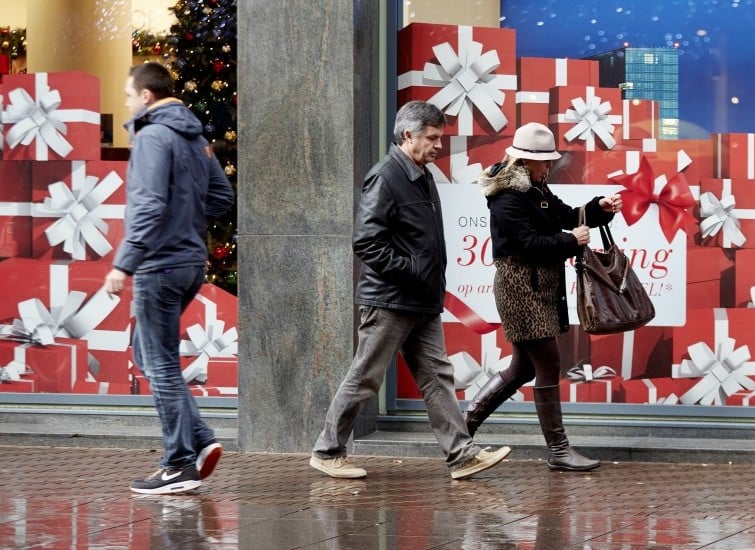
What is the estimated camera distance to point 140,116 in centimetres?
744

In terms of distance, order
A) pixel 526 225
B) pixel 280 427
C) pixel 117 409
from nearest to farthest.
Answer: pixel 526 225 → pixel 280 427 → pixel 117 409

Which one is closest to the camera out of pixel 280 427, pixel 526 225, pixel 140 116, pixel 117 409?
pixel 140 116

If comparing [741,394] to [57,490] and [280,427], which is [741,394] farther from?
[57,490]

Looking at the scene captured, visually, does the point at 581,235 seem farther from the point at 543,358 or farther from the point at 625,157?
the point at 625,157

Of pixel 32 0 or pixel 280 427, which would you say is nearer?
pixel 280 427

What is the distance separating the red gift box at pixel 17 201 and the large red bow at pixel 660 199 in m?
3.95

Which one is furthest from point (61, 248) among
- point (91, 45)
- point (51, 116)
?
point (91, 45)

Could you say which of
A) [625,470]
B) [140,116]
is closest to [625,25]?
[625,470]

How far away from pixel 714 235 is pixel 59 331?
4.39 meters

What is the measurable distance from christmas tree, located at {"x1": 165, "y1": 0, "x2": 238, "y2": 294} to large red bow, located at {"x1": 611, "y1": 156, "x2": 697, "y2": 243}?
2549 millimetres

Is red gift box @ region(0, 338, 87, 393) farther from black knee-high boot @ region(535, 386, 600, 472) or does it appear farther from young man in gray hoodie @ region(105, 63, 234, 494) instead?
black knee-high boot @ region(535, 386, 600, 472)

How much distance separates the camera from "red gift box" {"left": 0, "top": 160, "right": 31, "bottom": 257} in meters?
9.99

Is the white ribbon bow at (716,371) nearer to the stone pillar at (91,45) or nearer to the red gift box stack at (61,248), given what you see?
the red gift box stack at (61,248)

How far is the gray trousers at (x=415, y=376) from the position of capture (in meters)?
7.90
